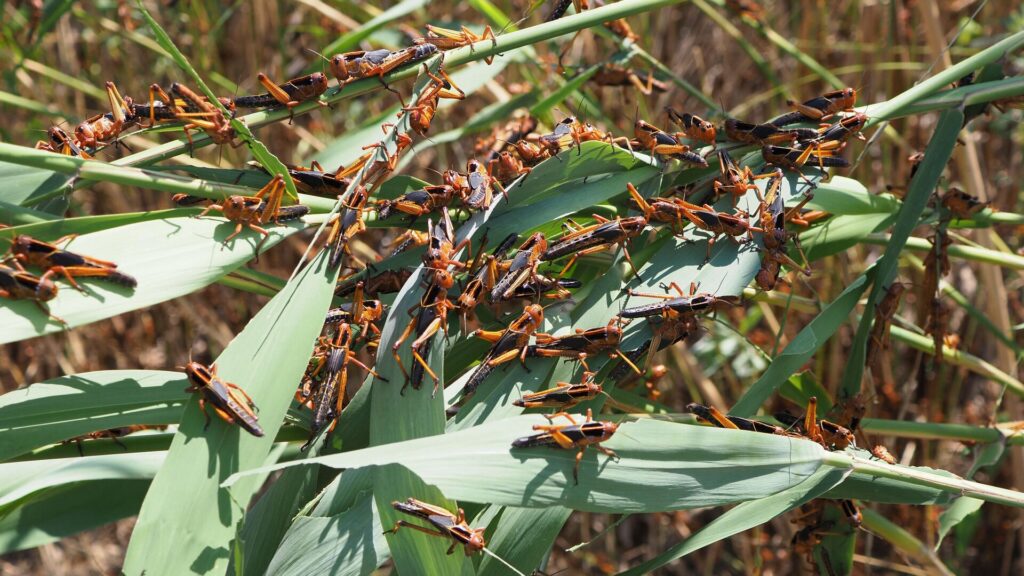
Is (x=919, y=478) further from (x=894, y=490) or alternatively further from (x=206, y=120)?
(x=206, y=120)

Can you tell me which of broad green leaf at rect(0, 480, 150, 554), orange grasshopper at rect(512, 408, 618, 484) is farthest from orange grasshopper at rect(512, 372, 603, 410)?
broad green leaf at rect(0, 480, 150, 554)

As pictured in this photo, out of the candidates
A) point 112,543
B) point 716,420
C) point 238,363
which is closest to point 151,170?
point 238,363

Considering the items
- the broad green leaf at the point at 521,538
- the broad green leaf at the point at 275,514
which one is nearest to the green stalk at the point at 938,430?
the broad green leaf at the point at 521,538

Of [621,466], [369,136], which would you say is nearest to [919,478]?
[621,466]

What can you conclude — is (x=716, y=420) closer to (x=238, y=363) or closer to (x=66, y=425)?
(x=238, y=363)

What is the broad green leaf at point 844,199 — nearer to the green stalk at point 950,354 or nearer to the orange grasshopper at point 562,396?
the green stalk at point 950,354

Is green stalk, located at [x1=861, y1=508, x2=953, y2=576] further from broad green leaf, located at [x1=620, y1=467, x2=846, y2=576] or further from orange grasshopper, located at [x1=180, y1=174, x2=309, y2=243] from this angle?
orange grasshopper, located at [x1=180, y1=174, x2=309, y2=243]
